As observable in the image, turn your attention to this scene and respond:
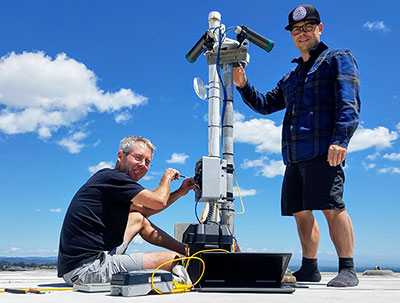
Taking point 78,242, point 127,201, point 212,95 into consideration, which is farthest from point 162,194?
point 212,95

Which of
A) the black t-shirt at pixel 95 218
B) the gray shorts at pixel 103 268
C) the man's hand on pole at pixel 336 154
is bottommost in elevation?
the gray shorts at pixel 103 268

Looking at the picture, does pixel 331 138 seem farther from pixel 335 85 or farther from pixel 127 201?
pixel 127 201

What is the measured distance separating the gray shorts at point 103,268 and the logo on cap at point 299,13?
2447mm

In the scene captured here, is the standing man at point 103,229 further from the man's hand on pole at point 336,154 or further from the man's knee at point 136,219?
the man's hand on pole at point 336,154

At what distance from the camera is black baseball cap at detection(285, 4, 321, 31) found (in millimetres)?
3666

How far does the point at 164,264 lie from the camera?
3182 millimetres

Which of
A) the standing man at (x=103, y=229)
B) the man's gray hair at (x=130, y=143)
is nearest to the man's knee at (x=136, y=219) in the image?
the standing man at (x=103, y=229)

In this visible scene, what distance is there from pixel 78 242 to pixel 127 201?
470 mm

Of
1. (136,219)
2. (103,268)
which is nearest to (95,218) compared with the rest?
(103,268)

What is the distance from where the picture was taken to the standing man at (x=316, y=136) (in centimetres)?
334

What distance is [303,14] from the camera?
3660 millimetres

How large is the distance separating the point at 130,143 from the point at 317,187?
1656 mm

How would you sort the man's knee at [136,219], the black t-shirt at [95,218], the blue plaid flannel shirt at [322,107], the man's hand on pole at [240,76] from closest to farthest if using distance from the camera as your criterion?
the black t-shirt at [95,218] → the blue plaid flannel shirt at [322,107] → the man's knee at [136,219] → the man's hand on pole at [240,76]

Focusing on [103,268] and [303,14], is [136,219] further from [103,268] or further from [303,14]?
[303,14]
